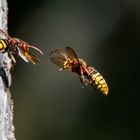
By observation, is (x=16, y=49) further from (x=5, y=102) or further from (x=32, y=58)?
(x=5, y=102)

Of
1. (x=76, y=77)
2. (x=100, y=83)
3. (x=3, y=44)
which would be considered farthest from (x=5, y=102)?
(x=76, y=77)

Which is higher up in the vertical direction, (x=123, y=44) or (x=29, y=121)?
(x=123, y=44)

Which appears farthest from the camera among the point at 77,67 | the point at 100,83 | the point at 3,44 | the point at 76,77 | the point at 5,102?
the point at 76,77

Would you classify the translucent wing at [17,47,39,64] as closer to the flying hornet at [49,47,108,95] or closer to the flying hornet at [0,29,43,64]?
the flying hornet at [0,29,43,64]

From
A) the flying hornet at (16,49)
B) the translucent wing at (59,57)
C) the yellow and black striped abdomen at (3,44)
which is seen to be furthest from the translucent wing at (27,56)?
the translucent wing at (59,57)

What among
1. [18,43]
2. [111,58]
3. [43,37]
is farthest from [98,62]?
[18,43]

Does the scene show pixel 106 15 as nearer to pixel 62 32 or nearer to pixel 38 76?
pixel 62 32
